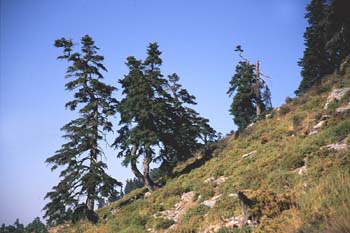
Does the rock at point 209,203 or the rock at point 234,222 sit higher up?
the rock at point 209,203

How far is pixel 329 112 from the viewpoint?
1598 cm

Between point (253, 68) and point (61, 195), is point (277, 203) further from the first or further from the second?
point (253, 68)

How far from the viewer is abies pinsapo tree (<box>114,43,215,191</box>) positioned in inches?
904

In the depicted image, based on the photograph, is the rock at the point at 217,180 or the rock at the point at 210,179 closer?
the rock at the point at 217,180

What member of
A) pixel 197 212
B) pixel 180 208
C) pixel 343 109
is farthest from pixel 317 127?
pixel 180 208

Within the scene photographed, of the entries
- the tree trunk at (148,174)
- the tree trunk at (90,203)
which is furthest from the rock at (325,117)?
the tree trunk at (90,203)

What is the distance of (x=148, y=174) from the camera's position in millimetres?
22688

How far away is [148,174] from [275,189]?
1376cm

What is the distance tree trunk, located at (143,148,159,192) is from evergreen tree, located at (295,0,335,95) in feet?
73.2

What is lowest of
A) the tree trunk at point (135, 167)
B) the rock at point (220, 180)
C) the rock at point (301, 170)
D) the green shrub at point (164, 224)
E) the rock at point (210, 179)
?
the green shrub at point (164, 224)

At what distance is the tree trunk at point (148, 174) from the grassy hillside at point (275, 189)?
308 cm

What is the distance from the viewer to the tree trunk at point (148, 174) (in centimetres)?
2244

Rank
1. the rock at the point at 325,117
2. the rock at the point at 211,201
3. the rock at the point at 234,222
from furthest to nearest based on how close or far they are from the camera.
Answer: the rock at the point at 325,117 < the rock at the point at 211,201 < the rock at the point at 234,222

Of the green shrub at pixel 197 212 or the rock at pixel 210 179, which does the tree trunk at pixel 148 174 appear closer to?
the rock at pixel 210 179
